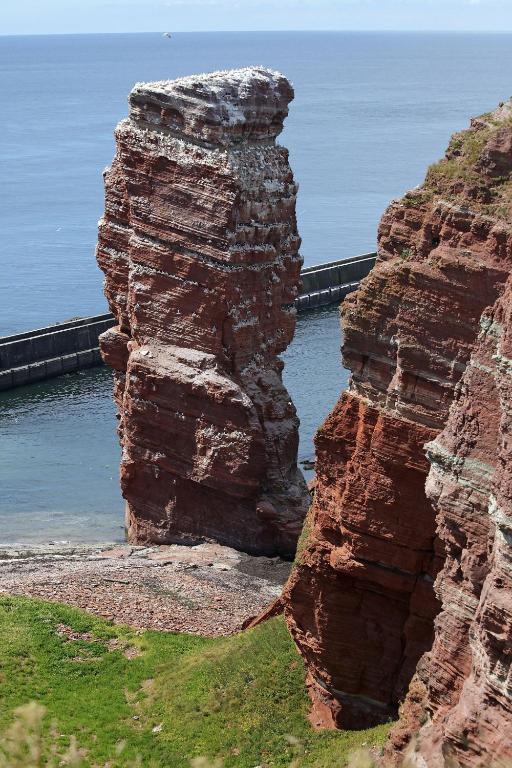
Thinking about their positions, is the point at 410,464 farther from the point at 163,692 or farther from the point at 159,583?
the point at 159,583

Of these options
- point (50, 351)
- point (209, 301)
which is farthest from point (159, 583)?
point (50, 351)

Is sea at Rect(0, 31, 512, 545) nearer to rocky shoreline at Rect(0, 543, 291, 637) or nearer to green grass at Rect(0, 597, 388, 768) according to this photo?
rocky shoreline at Rect(0, 543, 291, 637)

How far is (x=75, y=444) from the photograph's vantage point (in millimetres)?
63281

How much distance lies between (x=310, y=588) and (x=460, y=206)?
838 centimetres

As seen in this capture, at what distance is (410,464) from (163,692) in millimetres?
9312

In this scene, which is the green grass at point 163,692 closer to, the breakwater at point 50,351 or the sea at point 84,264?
the sea at point 84,264

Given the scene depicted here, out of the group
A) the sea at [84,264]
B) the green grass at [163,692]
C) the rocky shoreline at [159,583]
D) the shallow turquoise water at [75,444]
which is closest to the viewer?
the green grass at [163,692]

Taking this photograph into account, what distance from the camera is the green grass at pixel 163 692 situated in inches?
1057

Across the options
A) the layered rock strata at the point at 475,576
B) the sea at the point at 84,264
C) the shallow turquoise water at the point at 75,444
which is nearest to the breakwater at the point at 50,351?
the shallow turquoise water at the point at 75,444

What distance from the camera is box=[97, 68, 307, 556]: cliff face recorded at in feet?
132

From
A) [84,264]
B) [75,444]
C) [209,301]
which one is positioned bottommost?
[84,264]

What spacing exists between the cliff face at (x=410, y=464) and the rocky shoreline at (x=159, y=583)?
27.3ft

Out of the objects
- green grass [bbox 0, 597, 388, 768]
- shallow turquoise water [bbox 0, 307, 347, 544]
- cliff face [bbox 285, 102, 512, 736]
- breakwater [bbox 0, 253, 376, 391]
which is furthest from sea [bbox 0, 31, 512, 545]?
cliff face [bbox 285, 102, 512, 736]

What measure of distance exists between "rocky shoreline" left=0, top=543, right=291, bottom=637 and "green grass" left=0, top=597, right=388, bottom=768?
135 cm
